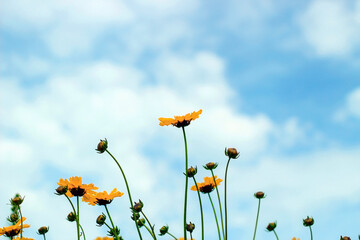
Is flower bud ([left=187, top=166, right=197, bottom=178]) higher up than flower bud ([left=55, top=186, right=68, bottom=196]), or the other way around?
flower bud ([left=187, top=166, right=197, bottom=178])

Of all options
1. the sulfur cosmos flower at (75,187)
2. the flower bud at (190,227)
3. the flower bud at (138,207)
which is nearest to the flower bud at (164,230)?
the flower bud at (190,227)

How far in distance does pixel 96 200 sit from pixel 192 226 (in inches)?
25.6

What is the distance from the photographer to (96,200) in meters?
2.13

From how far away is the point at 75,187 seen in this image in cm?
221

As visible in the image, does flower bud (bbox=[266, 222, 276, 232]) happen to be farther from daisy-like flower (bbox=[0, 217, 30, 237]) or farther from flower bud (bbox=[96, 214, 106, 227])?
daisy-like flower (bbox=[0, 217, 30, 237])

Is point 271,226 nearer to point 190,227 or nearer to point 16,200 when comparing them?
point 190,227

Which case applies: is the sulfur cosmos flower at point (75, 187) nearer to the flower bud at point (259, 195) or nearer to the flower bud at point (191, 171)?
the flower bud at point (191, 171)

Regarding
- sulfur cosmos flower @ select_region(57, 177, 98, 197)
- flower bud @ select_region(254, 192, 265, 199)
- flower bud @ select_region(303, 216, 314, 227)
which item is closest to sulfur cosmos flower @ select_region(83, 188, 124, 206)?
sulfur cosmos flower @ select_region(57, 177, 98, 197)

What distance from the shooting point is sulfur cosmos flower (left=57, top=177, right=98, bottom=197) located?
2.21 metres

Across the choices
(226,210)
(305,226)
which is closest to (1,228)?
(226,210)

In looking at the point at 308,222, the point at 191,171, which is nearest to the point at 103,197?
the point at 191,171

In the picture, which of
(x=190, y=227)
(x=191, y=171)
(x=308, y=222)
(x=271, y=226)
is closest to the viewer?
(x=191, y=171)

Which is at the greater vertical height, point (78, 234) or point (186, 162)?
point (186, 162)

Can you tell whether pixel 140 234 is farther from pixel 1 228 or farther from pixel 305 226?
pixel 305 226
